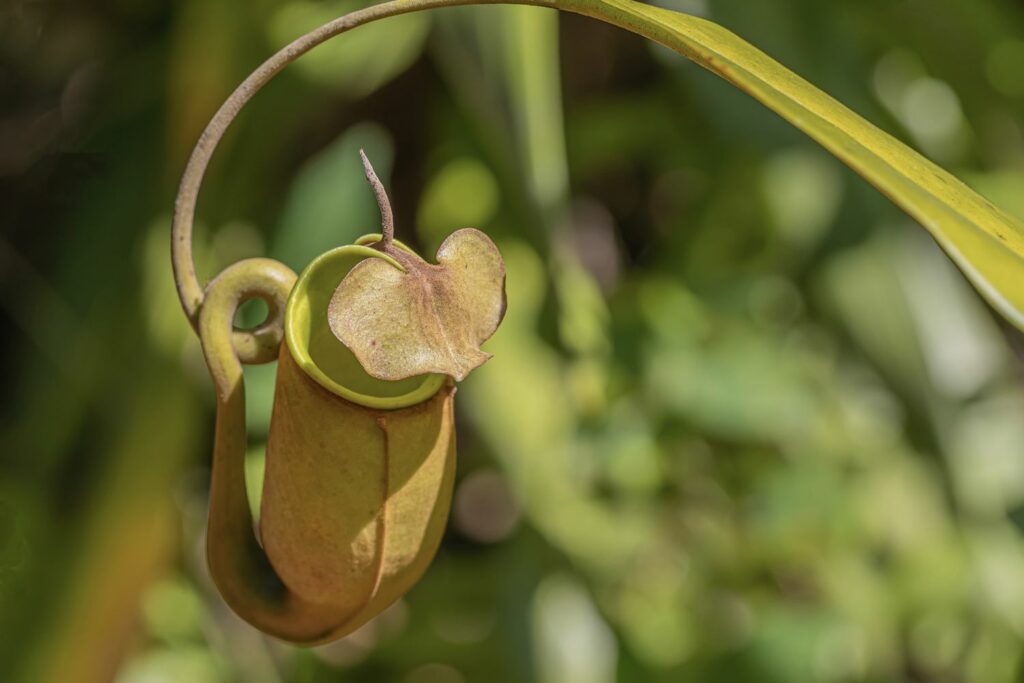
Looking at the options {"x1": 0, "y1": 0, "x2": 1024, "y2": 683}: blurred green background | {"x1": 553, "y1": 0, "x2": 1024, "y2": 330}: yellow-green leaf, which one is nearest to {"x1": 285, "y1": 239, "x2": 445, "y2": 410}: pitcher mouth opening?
{"x1": 553, "y1": 0, "x2": 1024, "y2": 330}: yellow-green leaf

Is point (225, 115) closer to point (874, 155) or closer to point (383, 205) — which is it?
point (383, 205)

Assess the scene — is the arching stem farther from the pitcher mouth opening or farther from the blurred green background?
the blurred green background

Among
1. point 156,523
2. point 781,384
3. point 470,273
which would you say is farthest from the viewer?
point 781,384

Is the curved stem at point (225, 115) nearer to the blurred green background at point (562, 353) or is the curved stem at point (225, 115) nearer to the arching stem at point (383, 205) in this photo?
the arching stem at point (383, 205)

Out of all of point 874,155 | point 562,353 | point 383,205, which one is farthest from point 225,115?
point 562,353

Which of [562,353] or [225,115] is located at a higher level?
[225,115]

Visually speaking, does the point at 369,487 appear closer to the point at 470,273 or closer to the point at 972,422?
the point at 470,273

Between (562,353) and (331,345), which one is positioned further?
(562,353)

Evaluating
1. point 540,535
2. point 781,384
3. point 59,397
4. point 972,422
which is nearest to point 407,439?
point 540,535
